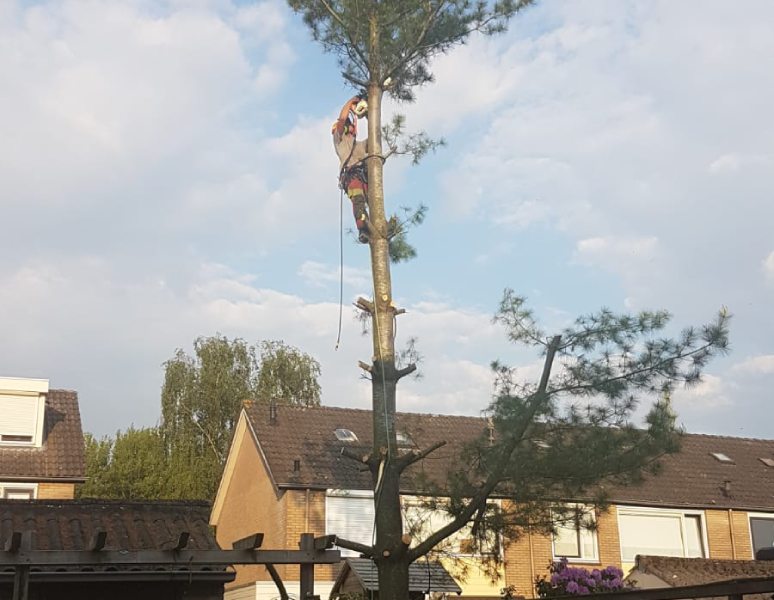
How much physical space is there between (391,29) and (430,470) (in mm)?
13361

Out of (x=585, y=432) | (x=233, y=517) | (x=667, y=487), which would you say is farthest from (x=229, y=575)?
(x=667, y=487)

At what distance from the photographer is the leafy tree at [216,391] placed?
41500 mm

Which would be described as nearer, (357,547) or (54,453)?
(357,547)

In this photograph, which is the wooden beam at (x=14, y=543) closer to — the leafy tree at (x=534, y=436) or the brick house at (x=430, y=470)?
the leafy tree at (x=534, y=436)

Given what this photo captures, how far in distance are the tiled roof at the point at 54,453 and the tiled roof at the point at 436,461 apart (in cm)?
476

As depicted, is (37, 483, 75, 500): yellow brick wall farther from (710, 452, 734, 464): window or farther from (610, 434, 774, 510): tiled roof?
(710, 452, 734, 464): window

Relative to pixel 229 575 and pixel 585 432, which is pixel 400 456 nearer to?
pixel 585 432

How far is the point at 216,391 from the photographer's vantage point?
42.3m

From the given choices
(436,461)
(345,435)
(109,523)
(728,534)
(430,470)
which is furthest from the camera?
(728,534)

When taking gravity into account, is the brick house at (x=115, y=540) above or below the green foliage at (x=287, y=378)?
below

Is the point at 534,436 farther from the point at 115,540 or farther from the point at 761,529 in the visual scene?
the point at 761,529

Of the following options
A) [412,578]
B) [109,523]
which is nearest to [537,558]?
[412,578]

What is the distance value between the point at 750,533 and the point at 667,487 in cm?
274

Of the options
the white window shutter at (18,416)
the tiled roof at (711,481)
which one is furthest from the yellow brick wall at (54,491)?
the tiled roof at (711,481)
